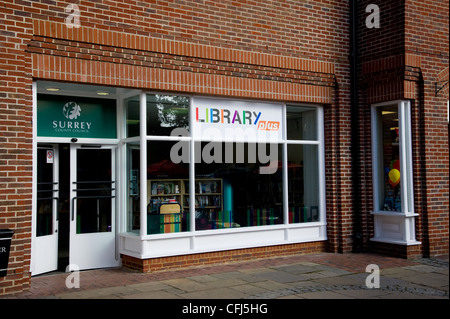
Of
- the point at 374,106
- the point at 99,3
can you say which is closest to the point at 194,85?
the point at 99,3

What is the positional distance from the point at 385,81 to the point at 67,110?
6.58 metres

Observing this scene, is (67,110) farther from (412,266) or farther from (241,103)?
(412,266)

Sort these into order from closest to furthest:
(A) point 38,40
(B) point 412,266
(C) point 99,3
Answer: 1. (A) point 38,40
2. (C) point 99,3
3. (B) point 412,266

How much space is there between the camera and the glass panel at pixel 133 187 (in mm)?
8836

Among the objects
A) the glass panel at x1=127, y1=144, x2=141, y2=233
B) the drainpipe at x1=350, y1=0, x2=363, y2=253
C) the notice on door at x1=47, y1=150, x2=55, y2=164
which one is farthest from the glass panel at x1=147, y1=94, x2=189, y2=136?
the drainpipe at x1=350, y1=0, x2=363, y2=253

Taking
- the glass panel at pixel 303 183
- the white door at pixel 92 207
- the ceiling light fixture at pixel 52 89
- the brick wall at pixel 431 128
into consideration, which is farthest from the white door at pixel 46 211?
the brick wall at pixel 431 128

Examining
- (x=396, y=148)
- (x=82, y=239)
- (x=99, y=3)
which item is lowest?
(x=82, y=239)

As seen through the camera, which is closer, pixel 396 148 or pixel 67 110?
pixel 67 110

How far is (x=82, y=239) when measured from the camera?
→ 8.66m

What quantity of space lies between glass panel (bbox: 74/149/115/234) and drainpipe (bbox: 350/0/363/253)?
5268mm

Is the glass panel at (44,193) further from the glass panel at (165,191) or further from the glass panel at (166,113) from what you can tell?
the glass panel at (166,113)

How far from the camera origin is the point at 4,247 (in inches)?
259

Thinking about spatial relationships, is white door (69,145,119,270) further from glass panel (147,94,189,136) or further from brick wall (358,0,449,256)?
brick wall (358,0,449,256)

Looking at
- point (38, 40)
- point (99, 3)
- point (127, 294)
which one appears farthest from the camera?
point (99, 3)
